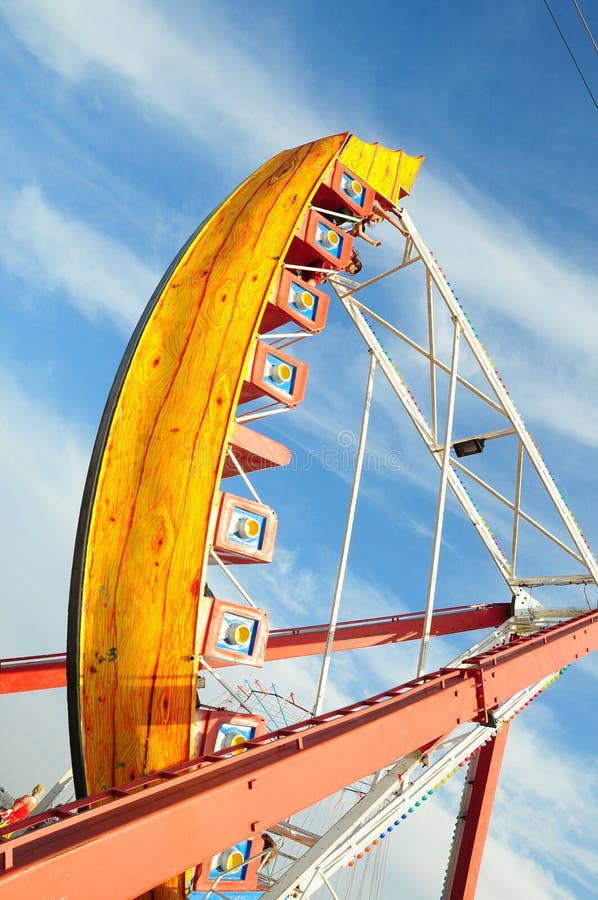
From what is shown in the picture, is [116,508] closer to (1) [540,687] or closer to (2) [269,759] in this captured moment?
(2) [269,759]

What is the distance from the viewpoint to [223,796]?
6.45m

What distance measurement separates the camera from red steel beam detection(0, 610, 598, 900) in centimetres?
525

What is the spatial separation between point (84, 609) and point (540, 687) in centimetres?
906

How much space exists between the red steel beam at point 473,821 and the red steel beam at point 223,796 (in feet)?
21.8

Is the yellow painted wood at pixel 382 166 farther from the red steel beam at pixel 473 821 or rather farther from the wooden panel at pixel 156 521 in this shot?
the red steel beam at pixel 473 821

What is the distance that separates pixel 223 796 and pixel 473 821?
11.1 metres

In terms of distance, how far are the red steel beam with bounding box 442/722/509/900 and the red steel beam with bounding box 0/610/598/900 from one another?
6.64m

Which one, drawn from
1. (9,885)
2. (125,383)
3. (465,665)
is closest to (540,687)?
(465,665)

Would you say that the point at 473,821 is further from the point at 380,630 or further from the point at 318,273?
the point at 318,273

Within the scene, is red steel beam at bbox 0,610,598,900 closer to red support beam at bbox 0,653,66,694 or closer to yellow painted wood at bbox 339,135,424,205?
red support beam at bbox 0,653,66,694

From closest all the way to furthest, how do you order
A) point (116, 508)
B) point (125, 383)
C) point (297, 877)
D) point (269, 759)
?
1. point (269, 759)
2. point (297, 877)
3. point (116, 508)
4. point (125, 383)

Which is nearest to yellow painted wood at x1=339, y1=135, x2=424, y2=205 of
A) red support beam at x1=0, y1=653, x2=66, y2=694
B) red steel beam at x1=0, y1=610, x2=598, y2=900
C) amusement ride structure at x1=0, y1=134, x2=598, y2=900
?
amusement ride structure at x1=0, y1=134, x2=598, y2=900

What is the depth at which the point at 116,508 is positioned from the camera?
33.1 ft

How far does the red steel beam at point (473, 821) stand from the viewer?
49.0 feet
